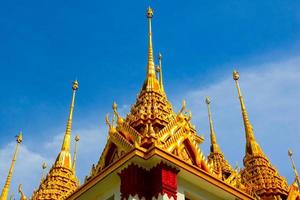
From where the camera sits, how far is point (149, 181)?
13641 mm

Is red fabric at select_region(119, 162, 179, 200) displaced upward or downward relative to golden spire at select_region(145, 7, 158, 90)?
downward

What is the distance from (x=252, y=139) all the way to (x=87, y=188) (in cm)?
1426

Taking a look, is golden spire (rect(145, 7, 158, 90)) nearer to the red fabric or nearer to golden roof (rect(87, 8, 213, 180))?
golden roof (rect(87, 8, 213, 180))

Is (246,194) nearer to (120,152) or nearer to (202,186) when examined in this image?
(202,186)

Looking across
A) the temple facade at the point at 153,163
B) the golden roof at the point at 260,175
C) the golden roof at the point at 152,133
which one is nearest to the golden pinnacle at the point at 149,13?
the temple facade at the point at 153,163

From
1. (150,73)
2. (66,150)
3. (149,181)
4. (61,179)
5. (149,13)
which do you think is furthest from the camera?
(66,150)

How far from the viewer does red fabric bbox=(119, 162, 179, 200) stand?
13.2 metres

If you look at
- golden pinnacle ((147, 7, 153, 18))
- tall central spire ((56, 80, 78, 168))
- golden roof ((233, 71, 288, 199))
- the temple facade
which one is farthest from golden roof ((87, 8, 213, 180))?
tall central spire ((56, 80, 78, 168))

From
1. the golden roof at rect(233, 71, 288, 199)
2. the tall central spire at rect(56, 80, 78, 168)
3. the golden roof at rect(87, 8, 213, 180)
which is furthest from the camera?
the tall central spire at rect(56, 80, 78, 168)

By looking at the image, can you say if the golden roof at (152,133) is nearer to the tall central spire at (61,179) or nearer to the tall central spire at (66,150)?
the tall central spire at (61,179)

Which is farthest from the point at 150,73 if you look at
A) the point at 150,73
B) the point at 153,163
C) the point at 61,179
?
the point at 61,179

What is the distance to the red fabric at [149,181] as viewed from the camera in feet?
43.4

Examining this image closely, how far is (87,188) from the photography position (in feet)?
48.4

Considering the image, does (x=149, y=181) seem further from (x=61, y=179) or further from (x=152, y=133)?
(x=61, y=179)
